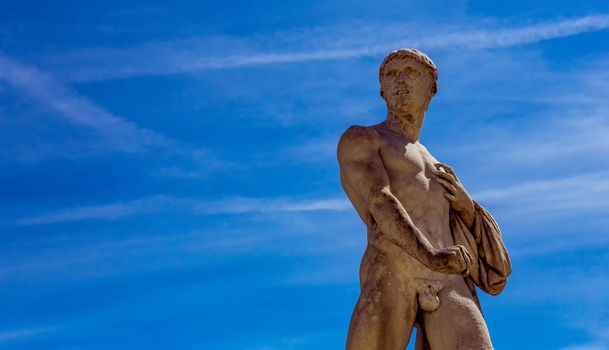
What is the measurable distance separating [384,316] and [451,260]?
1.13m

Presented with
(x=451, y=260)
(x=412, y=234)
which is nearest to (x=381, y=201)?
(x=412, y=234)

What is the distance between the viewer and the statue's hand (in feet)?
42.4

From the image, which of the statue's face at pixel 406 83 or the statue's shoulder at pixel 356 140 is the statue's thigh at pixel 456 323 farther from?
the statue's face at pixel 406 83

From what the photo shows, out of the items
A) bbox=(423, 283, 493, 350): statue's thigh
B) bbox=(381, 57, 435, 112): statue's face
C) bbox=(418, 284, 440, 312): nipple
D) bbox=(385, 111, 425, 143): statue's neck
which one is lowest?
bbox=(423, 283, 493, 350): statue's thigh

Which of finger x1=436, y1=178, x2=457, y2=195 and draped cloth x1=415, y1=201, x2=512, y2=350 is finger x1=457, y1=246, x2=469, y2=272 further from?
finger x1=436, y1=178, x2=457, y2=195

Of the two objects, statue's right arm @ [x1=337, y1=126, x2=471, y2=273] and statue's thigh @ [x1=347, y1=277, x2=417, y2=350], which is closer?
statue's right arm @ [x1=337, y1=126, x2=471, y2=273]

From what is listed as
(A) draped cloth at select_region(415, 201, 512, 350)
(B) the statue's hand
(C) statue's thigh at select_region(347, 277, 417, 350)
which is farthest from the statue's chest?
(B) the statue's hand

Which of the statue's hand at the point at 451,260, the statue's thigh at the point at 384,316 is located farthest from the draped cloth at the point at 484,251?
the statue's hand at the point at 451,260

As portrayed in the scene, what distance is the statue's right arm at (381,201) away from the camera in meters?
13.0

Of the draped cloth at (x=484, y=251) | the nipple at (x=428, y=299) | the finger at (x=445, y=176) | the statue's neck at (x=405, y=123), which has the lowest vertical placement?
the nipple at (x=428, y=299)

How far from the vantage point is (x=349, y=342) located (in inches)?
531

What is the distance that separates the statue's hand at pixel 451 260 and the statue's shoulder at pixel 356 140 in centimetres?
175

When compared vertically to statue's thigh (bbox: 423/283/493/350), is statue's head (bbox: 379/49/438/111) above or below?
above

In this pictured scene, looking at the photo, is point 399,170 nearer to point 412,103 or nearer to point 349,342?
point 412,103
